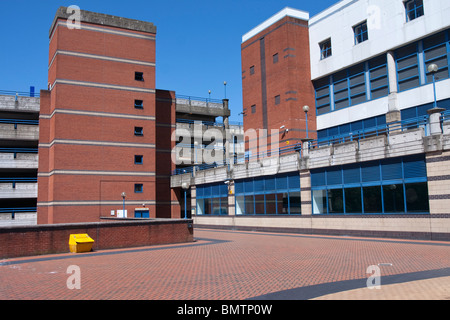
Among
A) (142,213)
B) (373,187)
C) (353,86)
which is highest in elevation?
(353,86)

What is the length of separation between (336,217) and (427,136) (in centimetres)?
772

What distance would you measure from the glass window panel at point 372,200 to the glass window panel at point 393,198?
38cm

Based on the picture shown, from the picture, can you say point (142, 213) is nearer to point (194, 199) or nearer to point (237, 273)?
point (194, 199)

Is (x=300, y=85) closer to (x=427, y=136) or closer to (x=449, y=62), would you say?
(x=449, y=62)

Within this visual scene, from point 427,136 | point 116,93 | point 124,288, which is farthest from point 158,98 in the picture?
point 124,288

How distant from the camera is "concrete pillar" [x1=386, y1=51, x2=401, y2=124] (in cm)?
2959

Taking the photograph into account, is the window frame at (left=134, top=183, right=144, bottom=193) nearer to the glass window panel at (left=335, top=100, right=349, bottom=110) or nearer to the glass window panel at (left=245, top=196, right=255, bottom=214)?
the glass window panel at (left=245, top=196, right=255, bottom=214)

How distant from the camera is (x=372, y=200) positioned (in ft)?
76.6

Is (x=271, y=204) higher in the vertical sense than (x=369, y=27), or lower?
lower

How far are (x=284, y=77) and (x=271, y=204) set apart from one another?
1268 cm

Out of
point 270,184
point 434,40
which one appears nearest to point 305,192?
point 270,184

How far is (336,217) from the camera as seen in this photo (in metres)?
25.4

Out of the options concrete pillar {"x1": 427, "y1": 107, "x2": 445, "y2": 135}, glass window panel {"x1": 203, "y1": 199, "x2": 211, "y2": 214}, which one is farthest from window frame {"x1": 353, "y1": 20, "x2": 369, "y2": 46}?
glass window panel {"x1": 203, "y1": 199, "x2": 211, "y2": 214}


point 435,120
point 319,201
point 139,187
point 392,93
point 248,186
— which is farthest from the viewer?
point 139,187
